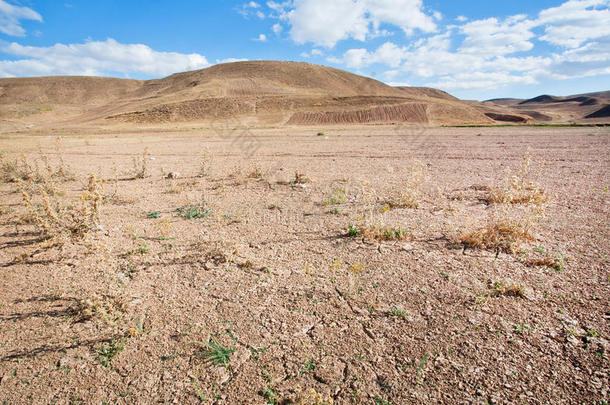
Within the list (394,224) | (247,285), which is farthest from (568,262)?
(247,285)

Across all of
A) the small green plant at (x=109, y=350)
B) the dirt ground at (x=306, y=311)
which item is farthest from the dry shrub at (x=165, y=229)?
the small green plant at (x=109, y=350)

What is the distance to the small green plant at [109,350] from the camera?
103 inches

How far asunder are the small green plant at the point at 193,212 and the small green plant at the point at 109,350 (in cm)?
319

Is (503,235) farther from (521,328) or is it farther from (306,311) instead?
(306,311)

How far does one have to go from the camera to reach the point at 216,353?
263cm

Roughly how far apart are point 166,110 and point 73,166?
57.6 meters

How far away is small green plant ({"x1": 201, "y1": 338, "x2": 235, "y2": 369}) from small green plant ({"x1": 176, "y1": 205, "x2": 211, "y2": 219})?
3.47 metres

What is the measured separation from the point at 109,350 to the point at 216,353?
0.97m

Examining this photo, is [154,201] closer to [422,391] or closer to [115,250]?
[115,250]

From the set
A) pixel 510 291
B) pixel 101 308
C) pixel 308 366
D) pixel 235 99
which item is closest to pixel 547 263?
pixel 510 291

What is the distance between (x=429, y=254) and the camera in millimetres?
4152

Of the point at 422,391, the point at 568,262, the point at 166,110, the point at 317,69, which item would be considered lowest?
the point at 422,391

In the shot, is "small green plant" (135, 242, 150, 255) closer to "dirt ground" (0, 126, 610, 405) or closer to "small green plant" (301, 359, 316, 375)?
"dirt ground" (0, 126, 610, 405)

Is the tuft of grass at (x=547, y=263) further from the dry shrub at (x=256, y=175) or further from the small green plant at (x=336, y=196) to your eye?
the dry shrub at (x=256, y=175)
